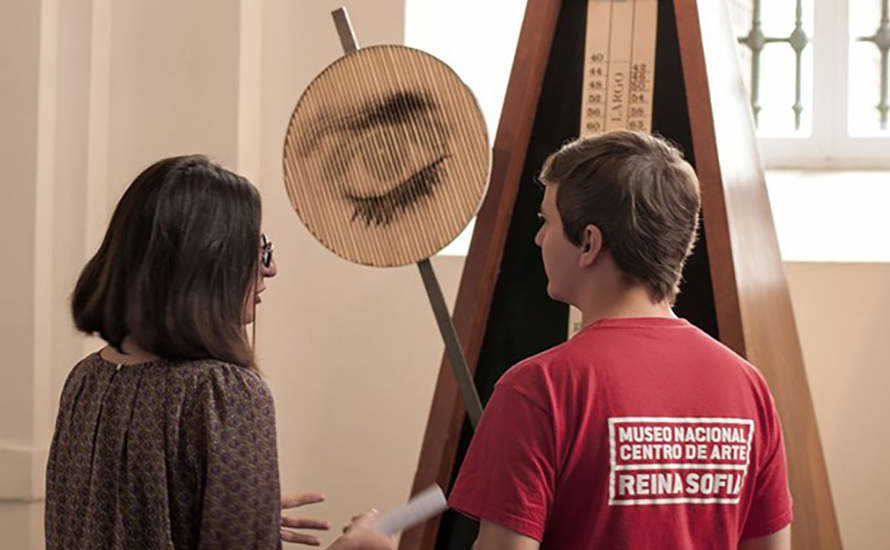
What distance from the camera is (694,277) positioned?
2455mm

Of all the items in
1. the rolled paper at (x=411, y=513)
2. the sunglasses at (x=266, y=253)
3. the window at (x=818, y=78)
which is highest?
the window at (x=818, y=78)

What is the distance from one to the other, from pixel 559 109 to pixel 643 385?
1.13 meters

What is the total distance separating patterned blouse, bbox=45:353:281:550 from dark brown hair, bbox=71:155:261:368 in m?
0.04

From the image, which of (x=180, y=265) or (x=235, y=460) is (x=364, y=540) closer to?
(x=235, y=460)

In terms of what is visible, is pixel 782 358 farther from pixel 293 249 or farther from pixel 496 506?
pixel 293 249

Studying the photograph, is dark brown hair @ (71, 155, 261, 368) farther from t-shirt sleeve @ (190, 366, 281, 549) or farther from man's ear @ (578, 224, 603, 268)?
man's ear @ (578, 224, 603, 268)

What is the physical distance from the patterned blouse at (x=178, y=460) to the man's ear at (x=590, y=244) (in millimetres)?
434

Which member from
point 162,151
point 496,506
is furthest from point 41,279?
point 496,506

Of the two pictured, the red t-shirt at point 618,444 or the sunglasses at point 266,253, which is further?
the sunglasses at point 266,253

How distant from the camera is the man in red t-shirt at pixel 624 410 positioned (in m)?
1.52

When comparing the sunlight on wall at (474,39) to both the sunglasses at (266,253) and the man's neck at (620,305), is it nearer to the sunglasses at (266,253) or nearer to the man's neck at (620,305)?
the sunglasses at (266,253)

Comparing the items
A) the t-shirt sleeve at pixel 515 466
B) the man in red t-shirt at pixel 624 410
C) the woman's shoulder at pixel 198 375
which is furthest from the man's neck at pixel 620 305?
the woman's shoulder at pixel 198 375

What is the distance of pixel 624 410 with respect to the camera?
152 centimetres

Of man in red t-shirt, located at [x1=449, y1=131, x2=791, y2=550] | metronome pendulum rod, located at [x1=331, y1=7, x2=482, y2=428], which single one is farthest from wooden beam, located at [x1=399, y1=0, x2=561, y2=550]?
man in red t-shirt, located at [x1=449, y1=131, x2=791, y2=550]
